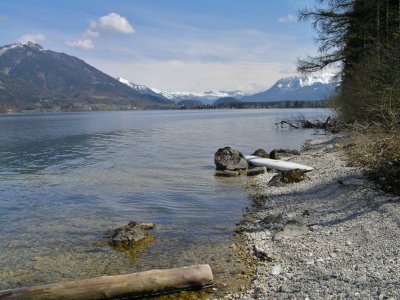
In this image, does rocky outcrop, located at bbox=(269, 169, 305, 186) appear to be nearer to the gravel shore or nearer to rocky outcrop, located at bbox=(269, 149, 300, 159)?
the gravel shore

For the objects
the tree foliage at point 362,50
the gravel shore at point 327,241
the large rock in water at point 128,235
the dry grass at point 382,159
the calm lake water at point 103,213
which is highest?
the tree foliage at point 362,50

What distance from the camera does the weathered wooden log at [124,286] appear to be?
9.10m

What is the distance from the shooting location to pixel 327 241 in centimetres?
1223

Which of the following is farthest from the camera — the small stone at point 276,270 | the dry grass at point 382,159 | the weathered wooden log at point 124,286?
the dry grass at point 382,159

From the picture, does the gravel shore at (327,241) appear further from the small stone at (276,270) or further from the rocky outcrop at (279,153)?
the rocky outcrop at (279,153)

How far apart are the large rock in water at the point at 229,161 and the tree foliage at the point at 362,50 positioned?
361 inches

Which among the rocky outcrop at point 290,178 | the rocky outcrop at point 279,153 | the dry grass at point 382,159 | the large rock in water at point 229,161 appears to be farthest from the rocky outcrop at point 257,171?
the dry grass at point 382,159

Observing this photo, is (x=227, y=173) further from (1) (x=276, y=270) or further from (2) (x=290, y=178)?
(1) (x=276, y=270)

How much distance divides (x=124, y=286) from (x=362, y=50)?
32.4m

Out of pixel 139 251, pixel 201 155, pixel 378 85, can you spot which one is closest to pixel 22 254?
pixel 139 251

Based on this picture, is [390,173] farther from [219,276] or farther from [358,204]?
[219,276]

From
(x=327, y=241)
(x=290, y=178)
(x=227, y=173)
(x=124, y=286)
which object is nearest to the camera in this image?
(x=124, y=286)

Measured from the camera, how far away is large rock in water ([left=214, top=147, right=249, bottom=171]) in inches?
1179

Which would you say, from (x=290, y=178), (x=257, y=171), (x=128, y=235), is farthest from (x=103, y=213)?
(x=257, y=171)
